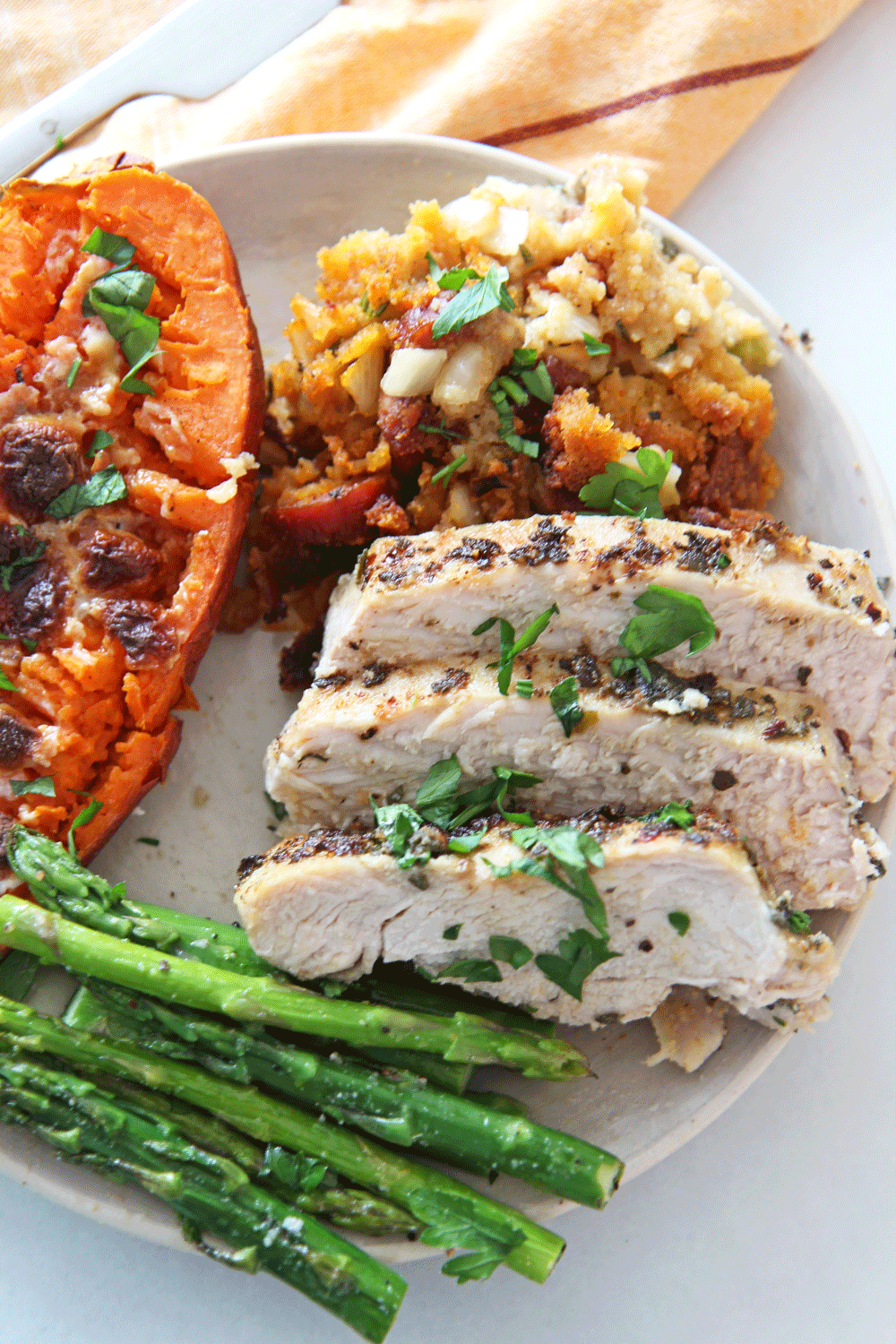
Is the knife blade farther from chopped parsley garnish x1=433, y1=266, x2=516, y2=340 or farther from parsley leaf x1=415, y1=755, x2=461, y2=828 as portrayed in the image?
parsley leaf x1=415, y1=755, x2=461, y2=828

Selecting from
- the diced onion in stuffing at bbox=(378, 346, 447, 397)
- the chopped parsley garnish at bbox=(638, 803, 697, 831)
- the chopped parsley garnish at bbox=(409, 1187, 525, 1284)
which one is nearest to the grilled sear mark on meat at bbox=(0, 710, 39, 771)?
the diced onion in stuffing at bbox=(378, 346, 447, 397)

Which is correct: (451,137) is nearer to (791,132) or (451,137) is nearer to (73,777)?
(791,132)

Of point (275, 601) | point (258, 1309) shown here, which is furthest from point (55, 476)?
point (258, 1309)

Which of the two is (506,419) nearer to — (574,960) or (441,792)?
(441,792)

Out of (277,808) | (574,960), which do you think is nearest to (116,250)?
(277,808)

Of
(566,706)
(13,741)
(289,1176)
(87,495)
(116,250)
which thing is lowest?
(289,1176)
